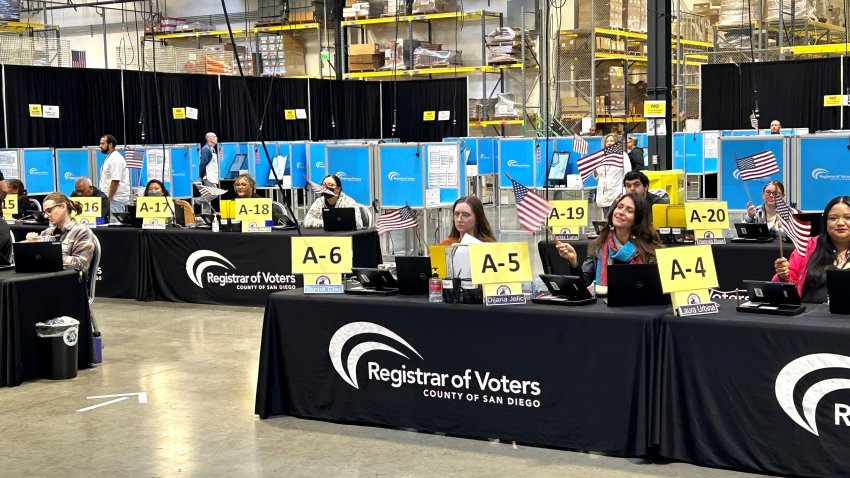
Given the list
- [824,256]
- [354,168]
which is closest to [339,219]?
→ [354,168]

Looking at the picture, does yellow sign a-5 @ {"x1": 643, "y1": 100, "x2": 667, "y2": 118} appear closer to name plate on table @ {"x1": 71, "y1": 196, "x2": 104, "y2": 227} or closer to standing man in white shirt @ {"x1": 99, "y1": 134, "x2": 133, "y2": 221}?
name plate on table @ {"x1": 71, "y1": 196, "x2": 104, "y2": 227}

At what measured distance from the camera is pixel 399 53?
23.3 m

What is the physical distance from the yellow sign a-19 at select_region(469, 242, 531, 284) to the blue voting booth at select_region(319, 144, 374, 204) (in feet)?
24.7

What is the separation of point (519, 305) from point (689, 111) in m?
17.6

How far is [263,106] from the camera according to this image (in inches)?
800

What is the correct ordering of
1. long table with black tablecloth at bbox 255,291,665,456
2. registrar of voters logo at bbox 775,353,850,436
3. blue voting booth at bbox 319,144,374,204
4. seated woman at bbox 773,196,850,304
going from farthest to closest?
blue voting booth at bbox 319,144,374,204, seated woman at bbox 773,196,850,304, long table with black tablecloth at bbox 255,291,665,456, registrar of voters logo at bbox 775,353,850,436

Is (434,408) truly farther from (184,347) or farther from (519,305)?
(184,347)

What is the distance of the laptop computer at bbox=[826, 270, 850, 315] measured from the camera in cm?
474

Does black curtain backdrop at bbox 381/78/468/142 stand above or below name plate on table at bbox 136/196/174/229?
above

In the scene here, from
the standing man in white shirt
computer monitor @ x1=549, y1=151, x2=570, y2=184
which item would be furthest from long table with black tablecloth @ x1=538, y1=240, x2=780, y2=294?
computer monitor @ x1=549, y1=151, x2=570, y2=184

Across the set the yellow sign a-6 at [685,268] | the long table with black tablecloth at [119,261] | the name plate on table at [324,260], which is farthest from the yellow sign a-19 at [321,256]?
the long table with black tablecloth at [119,261]

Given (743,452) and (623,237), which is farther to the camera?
(623,237)

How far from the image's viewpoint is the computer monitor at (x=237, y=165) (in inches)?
714

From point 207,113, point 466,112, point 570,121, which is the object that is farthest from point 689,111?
point 207,113
